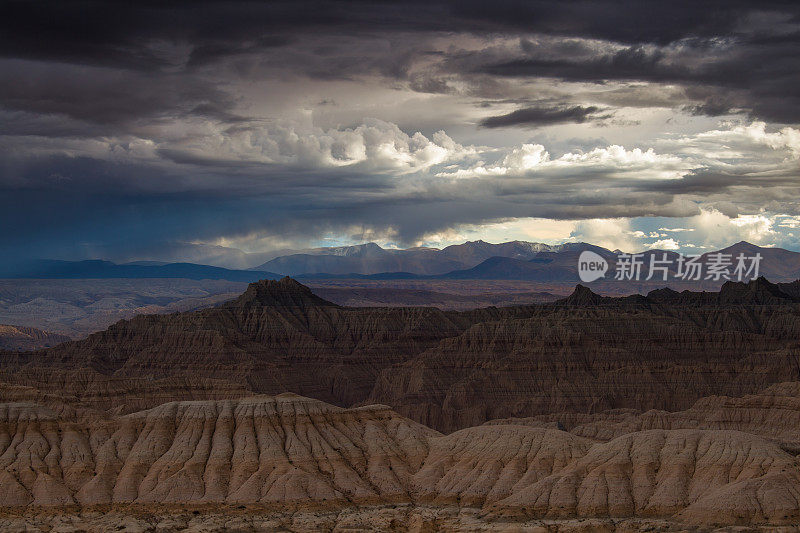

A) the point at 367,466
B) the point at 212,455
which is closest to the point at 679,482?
the point at 367,466

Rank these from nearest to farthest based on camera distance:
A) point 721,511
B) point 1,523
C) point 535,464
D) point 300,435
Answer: point 721,511
point 1,523
point 535,464
point 300,435

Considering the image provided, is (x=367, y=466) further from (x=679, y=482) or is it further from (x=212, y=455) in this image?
(x=679, y=482)

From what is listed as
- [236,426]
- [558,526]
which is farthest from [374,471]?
[558,526]

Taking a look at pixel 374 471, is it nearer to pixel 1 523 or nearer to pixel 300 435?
pixel 300 435

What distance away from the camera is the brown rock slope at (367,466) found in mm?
129500

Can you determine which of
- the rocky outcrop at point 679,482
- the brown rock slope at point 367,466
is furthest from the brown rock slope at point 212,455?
the rocky outcrop at point 679,482

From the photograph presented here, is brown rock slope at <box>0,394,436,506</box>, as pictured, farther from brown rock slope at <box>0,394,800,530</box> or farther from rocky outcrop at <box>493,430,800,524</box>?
rocky outcrop at <box>493,430,800,524</box>

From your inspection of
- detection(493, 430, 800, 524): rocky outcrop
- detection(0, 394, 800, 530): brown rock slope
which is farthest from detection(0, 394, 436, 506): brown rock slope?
detection(493, 430, 800, 524): rocky outcrop

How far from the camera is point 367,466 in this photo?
150 meters

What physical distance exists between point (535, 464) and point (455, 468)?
32.7 feet

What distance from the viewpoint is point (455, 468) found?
144750 mm

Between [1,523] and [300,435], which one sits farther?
[300,435]

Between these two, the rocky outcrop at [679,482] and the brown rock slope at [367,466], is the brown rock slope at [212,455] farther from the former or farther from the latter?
the rocky outcrop at [679,482]

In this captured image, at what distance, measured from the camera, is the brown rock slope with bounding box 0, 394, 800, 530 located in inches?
5098
